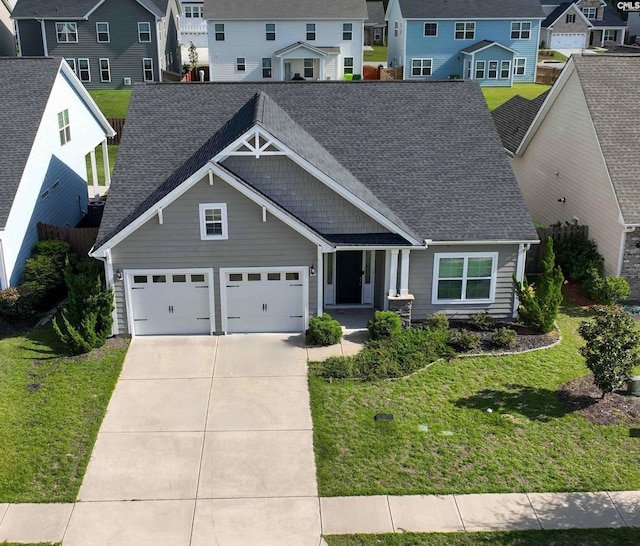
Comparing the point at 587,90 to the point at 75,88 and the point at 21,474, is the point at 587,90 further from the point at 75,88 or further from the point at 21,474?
the point at 21,474

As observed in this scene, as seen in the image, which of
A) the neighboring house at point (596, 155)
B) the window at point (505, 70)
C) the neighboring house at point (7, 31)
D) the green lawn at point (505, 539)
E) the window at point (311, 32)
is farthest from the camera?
the window at point (505, 70)

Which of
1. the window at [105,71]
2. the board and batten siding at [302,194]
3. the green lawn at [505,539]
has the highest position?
the window at [105,71]

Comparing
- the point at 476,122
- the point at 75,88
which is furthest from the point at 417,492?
the point at 75,88

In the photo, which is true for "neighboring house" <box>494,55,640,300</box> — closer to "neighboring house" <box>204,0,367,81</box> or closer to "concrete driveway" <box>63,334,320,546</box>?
"concrete driveway" <box>63,334,320,546</box>

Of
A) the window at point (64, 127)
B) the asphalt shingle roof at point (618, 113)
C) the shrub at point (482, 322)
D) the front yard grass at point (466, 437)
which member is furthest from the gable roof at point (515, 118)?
the window at point (64, 127)

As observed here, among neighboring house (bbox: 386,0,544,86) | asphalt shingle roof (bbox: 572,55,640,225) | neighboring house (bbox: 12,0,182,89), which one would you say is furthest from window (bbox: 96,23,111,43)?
asphalt shingle roof (bbox: 572,55,640,225)

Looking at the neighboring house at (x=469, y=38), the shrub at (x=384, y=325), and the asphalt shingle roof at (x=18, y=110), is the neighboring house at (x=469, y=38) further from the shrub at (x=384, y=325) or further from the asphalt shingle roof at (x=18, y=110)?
the shrub at (x=384, y=325)
